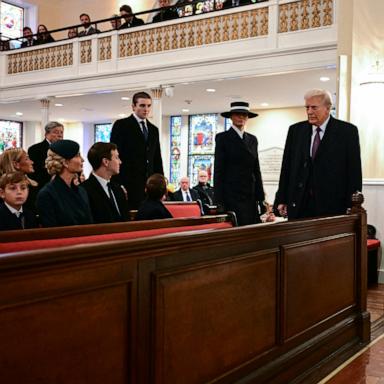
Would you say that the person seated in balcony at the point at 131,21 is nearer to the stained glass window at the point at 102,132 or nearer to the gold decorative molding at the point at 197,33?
the gold decorative molding at the point at 197,33

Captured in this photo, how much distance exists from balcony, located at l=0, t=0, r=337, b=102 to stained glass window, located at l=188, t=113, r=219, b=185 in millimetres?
4788

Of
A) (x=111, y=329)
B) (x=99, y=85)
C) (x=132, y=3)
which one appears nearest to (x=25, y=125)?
(x=132, y=3)

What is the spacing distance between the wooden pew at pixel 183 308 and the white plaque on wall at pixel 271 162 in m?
11.7

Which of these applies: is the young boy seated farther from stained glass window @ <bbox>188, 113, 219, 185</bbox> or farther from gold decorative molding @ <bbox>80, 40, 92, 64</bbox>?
stained glass window @ <bbox>188, 113, 219, 185</bbox>

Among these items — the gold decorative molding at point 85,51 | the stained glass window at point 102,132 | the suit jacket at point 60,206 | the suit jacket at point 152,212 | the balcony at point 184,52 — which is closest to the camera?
the suit jacket at point 60,206

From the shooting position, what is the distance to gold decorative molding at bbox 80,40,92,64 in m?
13.2

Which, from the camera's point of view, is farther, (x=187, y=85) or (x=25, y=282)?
(x=187, y=85)

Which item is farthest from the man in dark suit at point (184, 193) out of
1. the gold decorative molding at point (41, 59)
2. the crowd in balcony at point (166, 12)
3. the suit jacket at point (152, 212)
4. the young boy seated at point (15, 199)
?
the young boy seated at point (15, 199)

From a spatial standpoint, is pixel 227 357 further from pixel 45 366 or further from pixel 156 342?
pixel 45 366

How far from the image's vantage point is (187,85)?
12.2m

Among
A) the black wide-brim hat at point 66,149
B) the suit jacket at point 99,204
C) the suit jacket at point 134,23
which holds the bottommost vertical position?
the suit jacket at point 99,204

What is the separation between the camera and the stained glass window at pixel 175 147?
17.6 m

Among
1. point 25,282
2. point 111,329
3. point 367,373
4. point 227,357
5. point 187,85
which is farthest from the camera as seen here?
point 187,85

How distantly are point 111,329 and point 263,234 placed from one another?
3.82 ft
